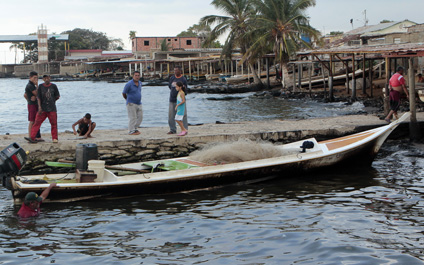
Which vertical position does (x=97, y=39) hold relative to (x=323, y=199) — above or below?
above

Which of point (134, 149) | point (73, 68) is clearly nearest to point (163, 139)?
point (134, 149)

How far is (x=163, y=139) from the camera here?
11344mm

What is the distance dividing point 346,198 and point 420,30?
93.2 feet

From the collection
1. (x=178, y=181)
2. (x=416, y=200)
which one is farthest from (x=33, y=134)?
(x=416, y=200)

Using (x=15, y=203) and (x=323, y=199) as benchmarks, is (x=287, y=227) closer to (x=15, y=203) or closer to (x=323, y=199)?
(x=323, y=199)

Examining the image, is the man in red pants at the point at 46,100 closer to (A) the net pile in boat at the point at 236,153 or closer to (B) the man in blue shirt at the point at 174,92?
(B) the man in blue shirt at the point at 174,92

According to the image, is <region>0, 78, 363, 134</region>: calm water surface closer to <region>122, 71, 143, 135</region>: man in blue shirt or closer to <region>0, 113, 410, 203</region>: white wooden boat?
<region>122, 71, 143, 135</region>: man in blue shirt

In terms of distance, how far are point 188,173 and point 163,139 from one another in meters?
2.38

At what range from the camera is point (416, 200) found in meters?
8.58

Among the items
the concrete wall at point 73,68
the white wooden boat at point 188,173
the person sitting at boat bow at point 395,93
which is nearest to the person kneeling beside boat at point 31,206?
the white wooden boat at point 188,173

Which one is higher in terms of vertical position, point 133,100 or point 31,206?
point 133,100

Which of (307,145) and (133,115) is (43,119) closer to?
(133,115)

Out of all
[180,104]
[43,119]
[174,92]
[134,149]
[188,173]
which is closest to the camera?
[188,173]

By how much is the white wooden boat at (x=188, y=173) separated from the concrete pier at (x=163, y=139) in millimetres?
1155
